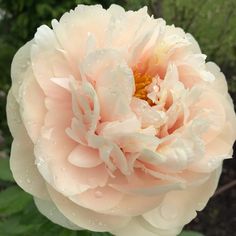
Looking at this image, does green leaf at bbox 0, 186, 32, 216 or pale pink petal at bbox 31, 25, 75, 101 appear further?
green leaf at bbox 0, 186, 32, 216

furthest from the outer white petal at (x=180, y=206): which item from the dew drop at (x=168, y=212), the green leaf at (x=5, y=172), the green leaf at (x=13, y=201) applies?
the green leaf at (x=5, y=172)

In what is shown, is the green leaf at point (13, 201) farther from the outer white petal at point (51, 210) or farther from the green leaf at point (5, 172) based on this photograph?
the outer white petal at point (51, 210)

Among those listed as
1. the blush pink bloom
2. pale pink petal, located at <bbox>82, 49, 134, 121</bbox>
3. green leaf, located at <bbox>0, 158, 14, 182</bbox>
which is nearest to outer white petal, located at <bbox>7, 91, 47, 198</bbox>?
the blush pink bloom

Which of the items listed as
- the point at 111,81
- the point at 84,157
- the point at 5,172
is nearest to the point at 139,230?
the point at 84,157

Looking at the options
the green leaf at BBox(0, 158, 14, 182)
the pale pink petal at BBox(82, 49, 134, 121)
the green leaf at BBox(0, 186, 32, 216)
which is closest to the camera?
the pale pink petal at BBox(82, 49, 134, 121)

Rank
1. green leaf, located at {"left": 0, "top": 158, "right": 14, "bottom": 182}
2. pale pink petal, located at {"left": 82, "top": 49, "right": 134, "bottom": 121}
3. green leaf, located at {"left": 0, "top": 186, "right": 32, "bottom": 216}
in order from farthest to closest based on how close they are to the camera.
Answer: green leaf, located at {"left": 0, "top": 158, "right": 14, "bottom": 182} → green leaf, located at {"left": 0, "top": 186, "right": 32, "bottom": 216} → pale pink petal, located at {"left": 82, "top": 49, "right": 134, "bottom": 121}

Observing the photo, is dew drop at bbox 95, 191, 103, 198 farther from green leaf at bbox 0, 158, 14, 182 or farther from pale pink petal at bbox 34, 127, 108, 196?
green leaf at bbox 0, 158, 14, 182

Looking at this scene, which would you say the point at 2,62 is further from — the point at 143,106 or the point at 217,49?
the point at 143,106
